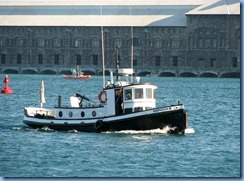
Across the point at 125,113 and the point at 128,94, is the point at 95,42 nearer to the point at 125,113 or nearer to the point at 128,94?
the point at 125,113

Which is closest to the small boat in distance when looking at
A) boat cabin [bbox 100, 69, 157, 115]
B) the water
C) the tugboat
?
the water

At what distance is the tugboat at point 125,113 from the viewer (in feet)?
121

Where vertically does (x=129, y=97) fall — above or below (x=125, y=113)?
above

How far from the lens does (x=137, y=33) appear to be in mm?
133000

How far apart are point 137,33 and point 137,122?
96237mm

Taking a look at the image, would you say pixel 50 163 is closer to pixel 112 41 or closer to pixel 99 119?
pixel 99 119

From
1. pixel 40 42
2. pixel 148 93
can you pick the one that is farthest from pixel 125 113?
pixel 40 42

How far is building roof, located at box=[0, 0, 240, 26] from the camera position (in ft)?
429

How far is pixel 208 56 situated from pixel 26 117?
3628 inches

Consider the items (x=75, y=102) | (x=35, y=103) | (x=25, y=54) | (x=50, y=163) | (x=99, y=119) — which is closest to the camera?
(x=50, y=163)

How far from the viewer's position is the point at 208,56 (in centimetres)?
13162

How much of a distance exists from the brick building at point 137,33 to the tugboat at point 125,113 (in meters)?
89.0

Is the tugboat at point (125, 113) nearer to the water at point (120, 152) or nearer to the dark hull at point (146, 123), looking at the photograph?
the dark hull at point (146, 123)

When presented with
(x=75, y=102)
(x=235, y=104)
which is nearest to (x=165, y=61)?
(x=235, y=104)
